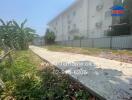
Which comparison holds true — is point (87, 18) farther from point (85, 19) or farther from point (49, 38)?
point (49, 38)

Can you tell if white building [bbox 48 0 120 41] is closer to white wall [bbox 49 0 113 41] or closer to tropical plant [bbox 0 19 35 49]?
white wall [bbox 49 0 113 41]

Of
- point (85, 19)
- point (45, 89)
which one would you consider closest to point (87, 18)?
point (85, 19)

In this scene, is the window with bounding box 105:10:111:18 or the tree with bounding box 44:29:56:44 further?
the tree with bounding box 44:29:56:44

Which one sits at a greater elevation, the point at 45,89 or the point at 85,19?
the point at 85,19

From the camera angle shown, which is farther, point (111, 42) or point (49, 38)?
point (49, 38)

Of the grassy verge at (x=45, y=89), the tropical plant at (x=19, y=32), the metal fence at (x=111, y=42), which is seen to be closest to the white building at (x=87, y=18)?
the metal fence at (x=111, y=42)

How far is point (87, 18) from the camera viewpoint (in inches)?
1198

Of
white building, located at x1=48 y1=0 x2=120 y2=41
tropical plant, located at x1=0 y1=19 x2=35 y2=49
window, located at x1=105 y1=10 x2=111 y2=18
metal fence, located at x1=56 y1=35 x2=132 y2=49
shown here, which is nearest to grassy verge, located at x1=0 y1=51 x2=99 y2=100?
metal fence, located at x1=56 y1=35 x2=132 y2=49

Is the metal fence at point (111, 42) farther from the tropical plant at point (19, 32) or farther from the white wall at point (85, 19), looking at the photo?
the tropical plant at point (19, 32)

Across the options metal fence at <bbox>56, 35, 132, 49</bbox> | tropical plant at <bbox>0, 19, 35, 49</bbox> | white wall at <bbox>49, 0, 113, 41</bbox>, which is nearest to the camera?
metal fence at <bbox>56, 35, 132, 49</bbox>

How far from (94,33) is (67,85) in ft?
76.8

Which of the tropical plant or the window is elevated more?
the window

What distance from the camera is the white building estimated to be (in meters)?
26.6

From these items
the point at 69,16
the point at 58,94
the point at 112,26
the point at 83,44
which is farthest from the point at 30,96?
the point at 69,16
